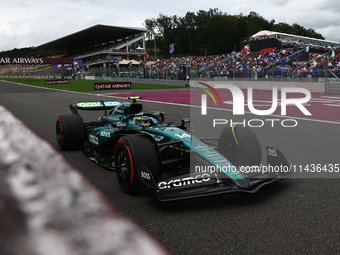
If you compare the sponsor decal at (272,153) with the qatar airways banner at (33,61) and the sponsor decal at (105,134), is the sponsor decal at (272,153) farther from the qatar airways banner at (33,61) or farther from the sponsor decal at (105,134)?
the qatar airways banner at (33,61)

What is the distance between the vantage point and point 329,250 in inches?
93.7

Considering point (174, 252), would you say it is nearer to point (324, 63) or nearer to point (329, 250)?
point (329, 250)

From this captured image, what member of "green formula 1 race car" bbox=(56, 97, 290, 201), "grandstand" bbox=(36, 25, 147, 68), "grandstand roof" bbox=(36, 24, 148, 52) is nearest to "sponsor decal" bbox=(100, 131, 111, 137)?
"green formula 1 race car" bbox=(56, 97, 290, 201)

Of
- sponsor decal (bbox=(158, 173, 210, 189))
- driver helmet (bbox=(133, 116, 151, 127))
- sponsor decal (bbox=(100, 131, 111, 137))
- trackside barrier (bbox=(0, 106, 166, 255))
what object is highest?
driver helmet (bbox=(133, 116, 151, 127))

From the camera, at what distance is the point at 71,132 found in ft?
17.4

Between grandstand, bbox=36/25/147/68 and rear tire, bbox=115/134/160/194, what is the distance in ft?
225

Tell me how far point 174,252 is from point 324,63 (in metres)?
18.6

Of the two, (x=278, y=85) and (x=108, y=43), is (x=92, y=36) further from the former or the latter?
(x=278, y=85)

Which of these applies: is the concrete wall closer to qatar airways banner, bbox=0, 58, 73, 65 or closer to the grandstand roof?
qatar airways banner, bbox=0, 58, 73, 65

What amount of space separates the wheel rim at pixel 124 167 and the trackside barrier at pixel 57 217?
30 cm

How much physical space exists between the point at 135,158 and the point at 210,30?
8503cm

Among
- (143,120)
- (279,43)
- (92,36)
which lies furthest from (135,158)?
(92,36)

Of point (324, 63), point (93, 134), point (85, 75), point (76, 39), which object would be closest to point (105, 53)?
point (76, 39)

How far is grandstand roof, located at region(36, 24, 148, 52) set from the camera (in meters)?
71.9
